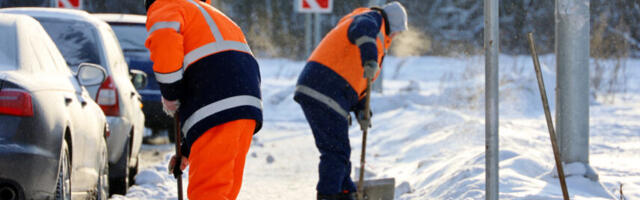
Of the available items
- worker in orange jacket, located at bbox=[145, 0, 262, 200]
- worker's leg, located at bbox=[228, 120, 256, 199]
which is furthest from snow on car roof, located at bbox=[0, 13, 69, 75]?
worker's leg, located at bbox=[228, 120, 256, 199]

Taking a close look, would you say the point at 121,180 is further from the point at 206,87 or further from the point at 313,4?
the point at 313,4

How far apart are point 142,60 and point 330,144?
4724 mm

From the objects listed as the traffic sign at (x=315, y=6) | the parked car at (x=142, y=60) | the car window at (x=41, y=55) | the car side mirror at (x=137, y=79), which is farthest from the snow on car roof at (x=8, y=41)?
the traffic sign at (x=315, y=6)

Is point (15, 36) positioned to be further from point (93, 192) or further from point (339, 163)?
point (339, 163)

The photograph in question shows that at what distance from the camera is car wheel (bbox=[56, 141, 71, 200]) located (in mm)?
4223

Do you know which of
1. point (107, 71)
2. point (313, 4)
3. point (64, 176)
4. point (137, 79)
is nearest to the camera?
point (64, 176)

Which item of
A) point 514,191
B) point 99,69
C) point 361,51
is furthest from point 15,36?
point 514,191

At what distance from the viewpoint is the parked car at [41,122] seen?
3912 millimetres

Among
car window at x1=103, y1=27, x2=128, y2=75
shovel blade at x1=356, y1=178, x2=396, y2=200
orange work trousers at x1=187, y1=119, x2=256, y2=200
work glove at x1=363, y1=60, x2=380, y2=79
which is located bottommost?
shovel blade at x1=356, y1=178, x2=396, y2=200

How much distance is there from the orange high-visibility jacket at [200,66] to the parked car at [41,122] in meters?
0.50

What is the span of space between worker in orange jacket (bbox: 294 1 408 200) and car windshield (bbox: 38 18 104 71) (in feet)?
5.48

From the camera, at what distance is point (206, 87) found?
165 inches

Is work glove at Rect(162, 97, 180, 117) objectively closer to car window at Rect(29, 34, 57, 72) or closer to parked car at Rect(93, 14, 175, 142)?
car window at Rect(29, 34, 57, 72)

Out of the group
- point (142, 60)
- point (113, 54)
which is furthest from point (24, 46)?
point (142, 60)
